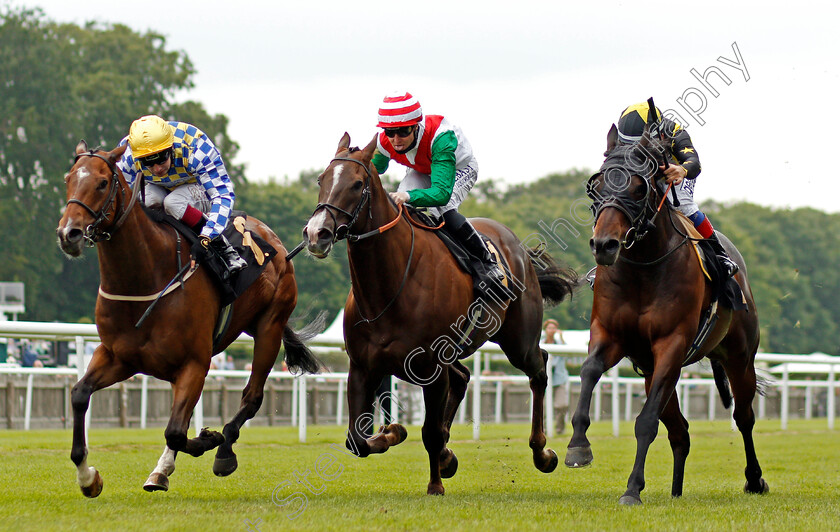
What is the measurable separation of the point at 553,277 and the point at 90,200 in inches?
163

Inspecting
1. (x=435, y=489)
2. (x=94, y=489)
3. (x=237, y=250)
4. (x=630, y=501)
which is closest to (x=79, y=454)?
(x=94, y=489)

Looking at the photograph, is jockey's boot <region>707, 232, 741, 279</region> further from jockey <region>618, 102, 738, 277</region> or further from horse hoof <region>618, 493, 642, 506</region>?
horse hoof <region>618, 493, 642, 506</region>

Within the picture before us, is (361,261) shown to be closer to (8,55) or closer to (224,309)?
(224,309)

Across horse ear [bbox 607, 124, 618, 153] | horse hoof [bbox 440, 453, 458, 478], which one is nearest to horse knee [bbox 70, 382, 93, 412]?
horse hoof [bbox 440, 453, 458, 478]

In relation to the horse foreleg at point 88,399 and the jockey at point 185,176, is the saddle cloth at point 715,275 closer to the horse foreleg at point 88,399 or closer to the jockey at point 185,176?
the jockey at point 185,176

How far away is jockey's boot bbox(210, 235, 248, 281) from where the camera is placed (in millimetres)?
7215

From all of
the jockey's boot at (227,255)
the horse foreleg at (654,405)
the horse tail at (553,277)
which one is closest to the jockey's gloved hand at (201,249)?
the jockey's boot at (227,255)

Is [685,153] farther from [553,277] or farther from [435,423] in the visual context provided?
[553,277]

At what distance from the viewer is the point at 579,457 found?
20.4 feet

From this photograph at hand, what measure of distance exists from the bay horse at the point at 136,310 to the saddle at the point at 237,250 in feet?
0.26

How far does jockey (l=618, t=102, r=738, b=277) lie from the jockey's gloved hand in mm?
2588

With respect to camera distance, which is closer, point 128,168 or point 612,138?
point 612,138

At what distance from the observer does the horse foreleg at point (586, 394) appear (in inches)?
246

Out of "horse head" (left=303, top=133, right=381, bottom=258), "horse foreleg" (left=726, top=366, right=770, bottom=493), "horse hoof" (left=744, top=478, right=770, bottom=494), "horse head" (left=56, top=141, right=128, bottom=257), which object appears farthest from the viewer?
"horse foreleg" (left=726, top=366, right=770, bottom=493)
